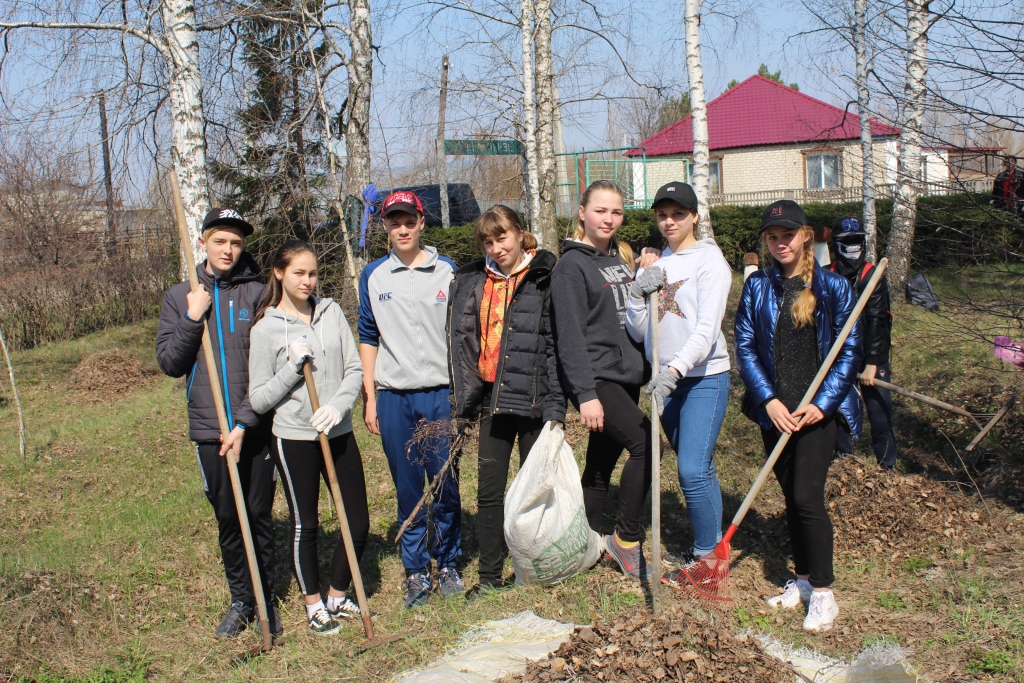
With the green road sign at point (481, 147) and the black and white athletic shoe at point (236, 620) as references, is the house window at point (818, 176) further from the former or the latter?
the black and white athletic shoe at point (236, 620)

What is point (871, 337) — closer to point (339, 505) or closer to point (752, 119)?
point (339, 505)

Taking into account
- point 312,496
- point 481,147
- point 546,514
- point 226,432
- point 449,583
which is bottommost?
point 449,583

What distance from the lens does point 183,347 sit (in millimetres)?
3578

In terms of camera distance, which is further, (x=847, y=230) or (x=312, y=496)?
(x=847, y=230)

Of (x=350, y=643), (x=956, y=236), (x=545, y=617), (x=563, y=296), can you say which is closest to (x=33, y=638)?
(x=350, y=643)

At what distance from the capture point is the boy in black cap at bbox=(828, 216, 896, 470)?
5020mm

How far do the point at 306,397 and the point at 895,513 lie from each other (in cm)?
313

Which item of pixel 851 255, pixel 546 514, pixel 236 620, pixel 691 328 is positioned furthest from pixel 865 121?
pixel 236 620

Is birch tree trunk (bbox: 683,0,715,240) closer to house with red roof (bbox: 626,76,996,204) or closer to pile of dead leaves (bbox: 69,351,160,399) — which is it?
pile of dead leaves (bbox: 69,351,160,399)

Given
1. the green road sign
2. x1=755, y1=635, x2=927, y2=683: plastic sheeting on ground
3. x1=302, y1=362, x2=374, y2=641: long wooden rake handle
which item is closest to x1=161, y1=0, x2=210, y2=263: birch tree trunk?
the green road sign

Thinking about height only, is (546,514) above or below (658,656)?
above

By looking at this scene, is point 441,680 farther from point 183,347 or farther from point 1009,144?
point 1009,144

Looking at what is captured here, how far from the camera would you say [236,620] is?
3.94 m

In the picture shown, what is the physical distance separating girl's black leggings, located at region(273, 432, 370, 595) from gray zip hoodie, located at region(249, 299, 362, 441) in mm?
76
